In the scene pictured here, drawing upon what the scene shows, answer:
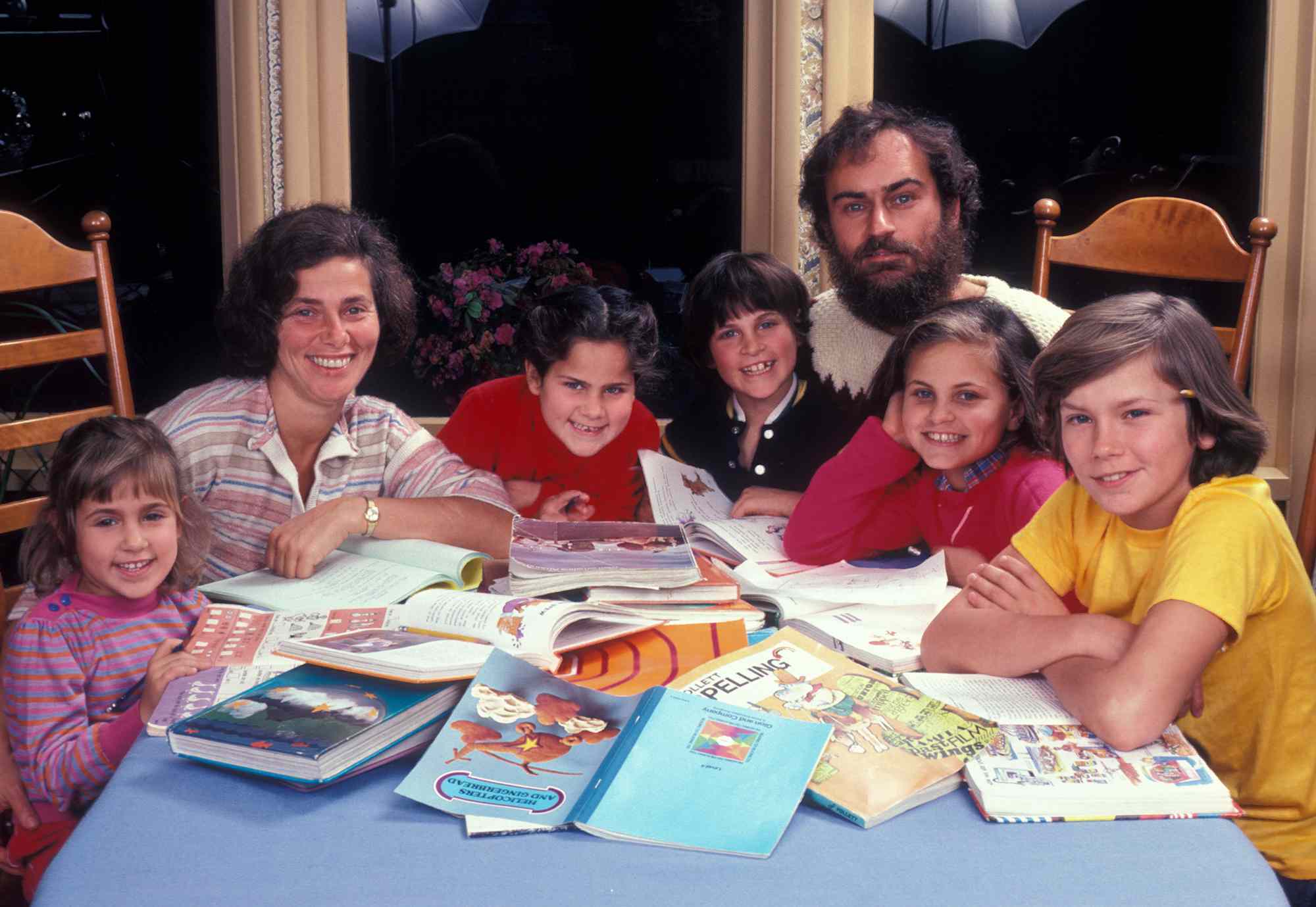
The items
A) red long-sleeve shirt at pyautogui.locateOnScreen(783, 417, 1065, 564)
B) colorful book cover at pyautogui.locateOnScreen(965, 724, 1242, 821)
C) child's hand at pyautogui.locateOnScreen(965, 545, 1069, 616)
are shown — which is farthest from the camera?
red long-sleeve shirt at pyautogui.locateOnScreen(783, 417, 1065, 564)

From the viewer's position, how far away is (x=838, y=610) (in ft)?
4.42

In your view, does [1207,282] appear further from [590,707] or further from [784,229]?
[590,707]

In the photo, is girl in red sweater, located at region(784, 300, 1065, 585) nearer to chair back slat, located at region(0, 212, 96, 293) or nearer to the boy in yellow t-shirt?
the boy in yellow t-shirt

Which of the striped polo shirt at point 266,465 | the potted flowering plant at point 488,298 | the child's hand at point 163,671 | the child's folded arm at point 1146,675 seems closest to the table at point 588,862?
the child's folded arm at point 1146,675

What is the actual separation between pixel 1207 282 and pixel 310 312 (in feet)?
6.25

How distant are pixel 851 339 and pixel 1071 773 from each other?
123 centimetres

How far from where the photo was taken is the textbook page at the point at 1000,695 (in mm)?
1019

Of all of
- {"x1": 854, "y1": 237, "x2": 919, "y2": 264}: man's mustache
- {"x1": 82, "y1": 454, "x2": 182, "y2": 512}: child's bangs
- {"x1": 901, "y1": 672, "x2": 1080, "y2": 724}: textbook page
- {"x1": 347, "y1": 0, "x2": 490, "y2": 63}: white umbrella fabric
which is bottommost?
{"x1": 901, "y1": 672, "x2": 1080, "y2": 724}: textbook page

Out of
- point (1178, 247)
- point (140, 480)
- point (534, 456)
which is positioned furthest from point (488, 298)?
point (1178, 247)

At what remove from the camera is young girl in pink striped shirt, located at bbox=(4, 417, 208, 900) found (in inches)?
49.4

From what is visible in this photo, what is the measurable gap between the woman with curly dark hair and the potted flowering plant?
1.81ft

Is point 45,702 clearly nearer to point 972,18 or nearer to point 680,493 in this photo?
point 680,493

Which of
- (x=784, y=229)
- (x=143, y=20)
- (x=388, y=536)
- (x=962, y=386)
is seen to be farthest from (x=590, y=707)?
(x=143, y=20)

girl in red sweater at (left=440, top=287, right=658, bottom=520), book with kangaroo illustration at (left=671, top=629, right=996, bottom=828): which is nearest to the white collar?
girl in red sweater at (left=440, top=287, right=658, bottom=520)
